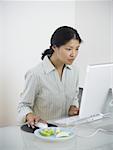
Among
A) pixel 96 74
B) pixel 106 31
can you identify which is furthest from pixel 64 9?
pixel 96 74

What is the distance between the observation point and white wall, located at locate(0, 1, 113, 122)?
10.8ft

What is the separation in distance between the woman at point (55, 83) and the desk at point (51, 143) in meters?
0.32

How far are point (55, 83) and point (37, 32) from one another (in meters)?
1.51

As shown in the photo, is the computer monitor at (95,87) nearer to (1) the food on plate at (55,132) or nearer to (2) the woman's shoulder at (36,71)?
(1) the food on plate at (55,132)

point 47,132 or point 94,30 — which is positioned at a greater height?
point 94,30

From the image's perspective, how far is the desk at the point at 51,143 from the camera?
133 cm

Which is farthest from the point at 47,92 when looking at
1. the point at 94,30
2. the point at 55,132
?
the point at 94,30

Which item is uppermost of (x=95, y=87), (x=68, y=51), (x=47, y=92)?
(x=68, y=51)

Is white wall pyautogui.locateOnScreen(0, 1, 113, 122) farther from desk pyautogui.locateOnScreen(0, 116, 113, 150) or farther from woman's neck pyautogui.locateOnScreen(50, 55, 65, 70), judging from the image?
desk pyautogui.locateOnScreen(0, 116, 113, 150)

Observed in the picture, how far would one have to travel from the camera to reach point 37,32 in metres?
3.38

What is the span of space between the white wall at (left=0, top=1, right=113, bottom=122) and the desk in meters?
1.77

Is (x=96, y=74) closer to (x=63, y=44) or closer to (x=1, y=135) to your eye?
(x=63, y=44)

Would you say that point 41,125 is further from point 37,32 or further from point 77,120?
point 37,32

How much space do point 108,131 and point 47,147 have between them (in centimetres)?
45
